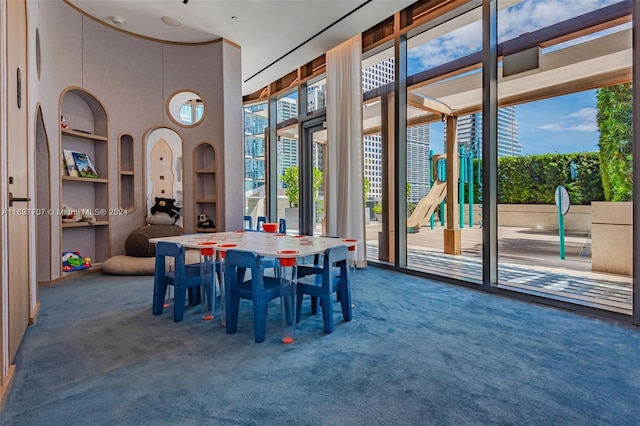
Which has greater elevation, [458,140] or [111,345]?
[458,140]

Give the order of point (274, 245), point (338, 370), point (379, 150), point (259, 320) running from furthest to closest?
point (379, 150), point (274, 245), point (259, 320), point (338, 370)

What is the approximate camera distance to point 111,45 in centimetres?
459

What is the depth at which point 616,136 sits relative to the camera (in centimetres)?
322

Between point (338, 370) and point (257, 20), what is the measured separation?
4140 mm

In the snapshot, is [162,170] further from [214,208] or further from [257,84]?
[257,84]

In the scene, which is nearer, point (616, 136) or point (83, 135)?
point (616, 136)

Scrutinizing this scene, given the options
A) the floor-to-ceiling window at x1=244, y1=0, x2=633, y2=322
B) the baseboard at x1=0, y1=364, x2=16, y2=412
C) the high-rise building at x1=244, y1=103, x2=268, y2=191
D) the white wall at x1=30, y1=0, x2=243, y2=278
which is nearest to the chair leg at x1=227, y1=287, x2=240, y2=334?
the baseboard at x1=0, y1=364, x2=16, y2=412

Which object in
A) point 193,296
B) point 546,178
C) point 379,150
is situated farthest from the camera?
point 379,150

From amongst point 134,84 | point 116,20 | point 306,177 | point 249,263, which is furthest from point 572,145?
point 116,20

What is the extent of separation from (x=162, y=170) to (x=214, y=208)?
2.90 feet

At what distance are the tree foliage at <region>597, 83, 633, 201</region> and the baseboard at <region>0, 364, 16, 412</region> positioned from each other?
4.50 metres

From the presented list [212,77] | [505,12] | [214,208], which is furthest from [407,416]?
[212,77]

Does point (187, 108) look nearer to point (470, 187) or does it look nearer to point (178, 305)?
point (178, 305)

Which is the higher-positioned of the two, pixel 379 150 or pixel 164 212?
pixel 379 150
